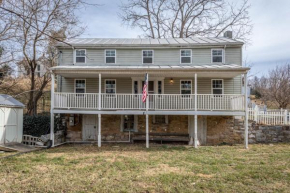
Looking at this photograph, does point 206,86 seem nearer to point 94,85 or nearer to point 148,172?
point 94,85

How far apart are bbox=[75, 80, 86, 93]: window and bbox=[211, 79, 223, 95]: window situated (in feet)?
28.9

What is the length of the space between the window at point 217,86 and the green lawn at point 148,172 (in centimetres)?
504

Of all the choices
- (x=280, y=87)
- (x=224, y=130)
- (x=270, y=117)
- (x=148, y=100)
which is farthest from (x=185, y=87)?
(x=280, y=87)

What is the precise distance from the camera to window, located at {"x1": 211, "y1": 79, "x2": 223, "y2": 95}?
14.3 m

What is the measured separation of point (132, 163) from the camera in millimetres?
8156

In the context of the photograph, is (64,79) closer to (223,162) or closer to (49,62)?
(49,62)

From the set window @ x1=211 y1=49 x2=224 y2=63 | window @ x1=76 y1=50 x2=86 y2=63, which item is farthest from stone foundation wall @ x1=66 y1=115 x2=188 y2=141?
window @ x1=211 y1=49 x2=224 y2=63

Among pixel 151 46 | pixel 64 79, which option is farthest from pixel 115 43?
pixel 64 79

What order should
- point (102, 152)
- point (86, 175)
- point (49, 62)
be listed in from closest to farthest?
point (86, 175) → point (102, 152) → point (49, 62)

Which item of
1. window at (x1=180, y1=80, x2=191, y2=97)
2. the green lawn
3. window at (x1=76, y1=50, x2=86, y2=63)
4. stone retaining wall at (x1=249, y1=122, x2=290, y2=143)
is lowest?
the green lawn

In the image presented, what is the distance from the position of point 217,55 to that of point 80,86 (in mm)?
9780

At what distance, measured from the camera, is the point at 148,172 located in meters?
7.09

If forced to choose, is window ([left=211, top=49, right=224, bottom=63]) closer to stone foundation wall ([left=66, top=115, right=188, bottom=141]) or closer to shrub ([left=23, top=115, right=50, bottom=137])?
stone foundation wall ([left=66, top=115, right=188, bottom=141])

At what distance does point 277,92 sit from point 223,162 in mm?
17845
